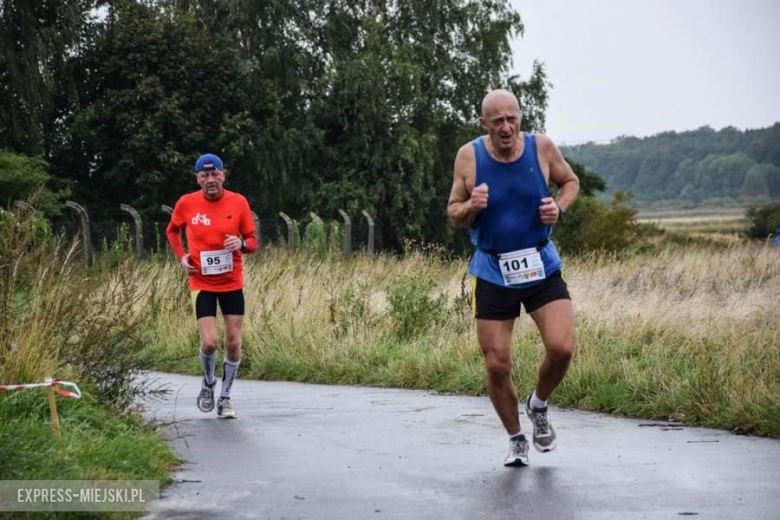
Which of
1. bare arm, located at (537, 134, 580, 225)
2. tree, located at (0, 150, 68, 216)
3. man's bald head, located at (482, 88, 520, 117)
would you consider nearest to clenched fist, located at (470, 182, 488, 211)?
bare arm, located at (537, 134, 580, 225)

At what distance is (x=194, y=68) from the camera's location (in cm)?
5156

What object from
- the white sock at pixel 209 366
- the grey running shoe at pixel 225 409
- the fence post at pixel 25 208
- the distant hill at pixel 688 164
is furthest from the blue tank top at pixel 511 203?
the distant hill at pixel 688 164

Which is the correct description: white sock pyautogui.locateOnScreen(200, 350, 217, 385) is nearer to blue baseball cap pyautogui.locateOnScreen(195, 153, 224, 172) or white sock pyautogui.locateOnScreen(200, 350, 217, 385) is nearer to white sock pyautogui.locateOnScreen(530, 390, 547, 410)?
blue baseball cap pyautogui.locateOnScreen(195, 153, 224, 172)

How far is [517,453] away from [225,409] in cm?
359

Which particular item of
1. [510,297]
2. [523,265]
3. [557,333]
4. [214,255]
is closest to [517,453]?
[557,333]

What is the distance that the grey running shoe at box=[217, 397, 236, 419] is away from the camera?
10.9 meters

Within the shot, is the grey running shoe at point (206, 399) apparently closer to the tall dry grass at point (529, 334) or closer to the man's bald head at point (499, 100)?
the tall dry grass at point (529, 334)

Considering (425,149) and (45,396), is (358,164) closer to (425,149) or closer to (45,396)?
(425,149)

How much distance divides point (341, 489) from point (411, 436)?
2284 mm

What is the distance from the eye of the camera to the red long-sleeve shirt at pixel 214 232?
10.9 meters

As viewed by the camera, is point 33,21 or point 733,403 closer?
point 733,403

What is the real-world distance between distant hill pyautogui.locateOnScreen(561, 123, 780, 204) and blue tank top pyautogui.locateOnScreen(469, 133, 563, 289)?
571 feet

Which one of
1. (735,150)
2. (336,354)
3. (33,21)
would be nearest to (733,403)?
(336,354)

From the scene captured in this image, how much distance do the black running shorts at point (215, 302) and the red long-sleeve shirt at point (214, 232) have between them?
49 millimetres
